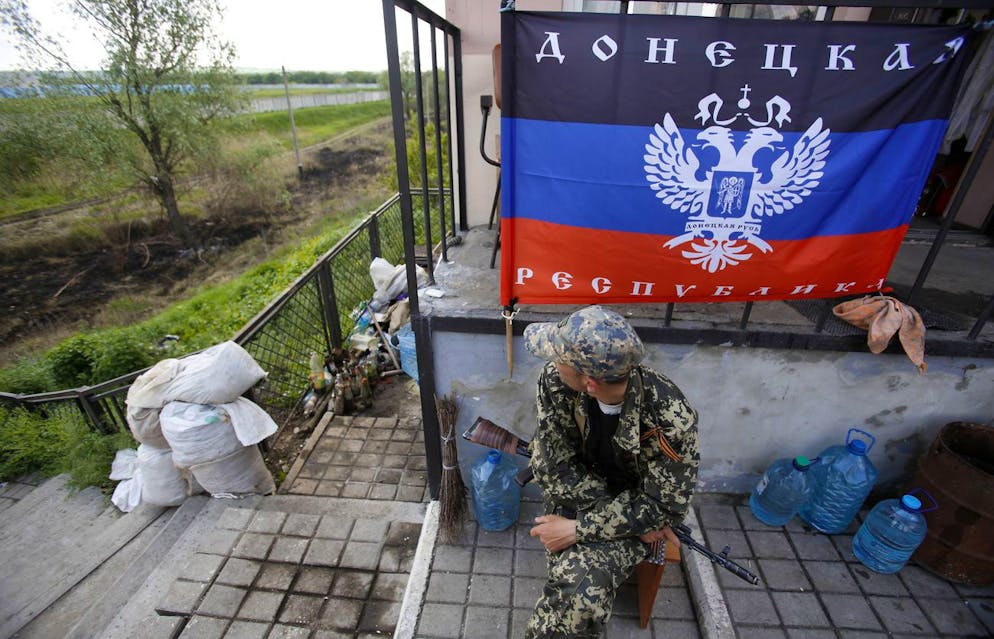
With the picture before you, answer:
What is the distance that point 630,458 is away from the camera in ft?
8.25

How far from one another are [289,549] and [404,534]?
0.81 meters

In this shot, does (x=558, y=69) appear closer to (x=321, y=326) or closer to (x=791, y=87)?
(x=791, y=87)

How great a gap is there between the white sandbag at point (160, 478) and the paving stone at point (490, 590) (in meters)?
2.97

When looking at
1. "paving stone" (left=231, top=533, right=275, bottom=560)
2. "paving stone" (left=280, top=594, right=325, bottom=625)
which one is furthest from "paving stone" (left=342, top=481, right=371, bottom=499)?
A: "paving stone" (left=280, top=594, right=325, bottom=625)

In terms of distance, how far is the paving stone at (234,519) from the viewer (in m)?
3.54

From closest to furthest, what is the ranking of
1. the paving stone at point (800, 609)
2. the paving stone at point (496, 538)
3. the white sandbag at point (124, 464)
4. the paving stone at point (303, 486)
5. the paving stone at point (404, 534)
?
1. the paving stone at point (800, 609)
2. the paving stone at point (496, 538)
3. the paving stone at point (404, 534)
4. the paving stone at point (303, 486)
5. the white sandbag at point (124, 464)

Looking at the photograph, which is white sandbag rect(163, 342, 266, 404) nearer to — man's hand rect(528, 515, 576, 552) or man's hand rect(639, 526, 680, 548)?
man's hand rect(528, 515, 576, 552)

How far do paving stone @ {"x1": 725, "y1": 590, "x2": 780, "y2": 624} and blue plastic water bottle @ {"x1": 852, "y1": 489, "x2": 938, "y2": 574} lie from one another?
2.57ft

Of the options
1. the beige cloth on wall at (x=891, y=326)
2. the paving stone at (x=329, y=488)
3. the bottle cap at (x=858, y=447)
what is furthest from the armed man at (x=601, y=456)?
the paving stone at (x=329, y=488)

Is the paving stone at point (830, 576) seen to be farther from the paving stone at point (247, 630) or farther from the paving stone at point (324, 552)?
the paving stone at point (247, 630)

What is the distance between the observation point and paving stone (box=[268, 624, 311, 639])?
283 centimetres

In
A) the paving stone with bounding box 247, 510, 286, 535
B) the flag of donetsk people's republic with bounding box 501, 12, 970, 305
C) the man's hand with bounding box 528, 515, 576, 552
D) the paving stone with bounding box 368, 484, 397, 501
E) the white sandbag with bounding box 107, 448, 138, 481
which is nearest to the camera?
the flag of donetsk people's republic with bounding box 501, 12, 970, 305

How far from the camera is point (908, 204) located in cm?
244

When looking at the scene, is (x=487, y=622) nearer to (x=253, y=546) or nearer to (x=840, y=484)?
(x=253, y=546)
